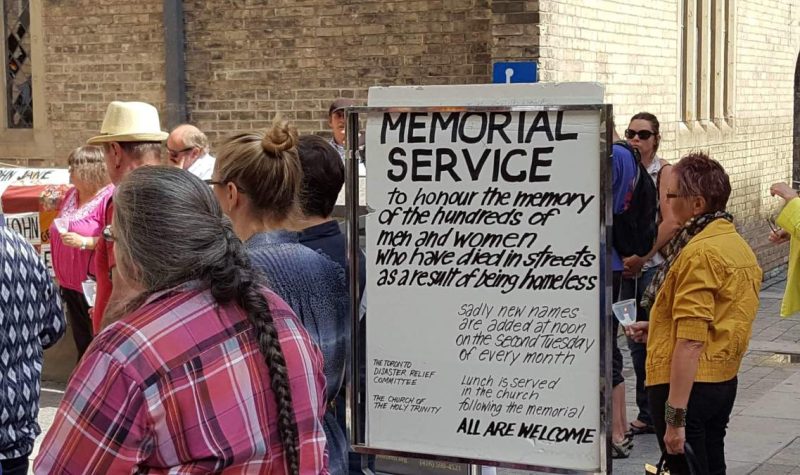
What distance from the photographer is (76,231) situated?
24.3 ft

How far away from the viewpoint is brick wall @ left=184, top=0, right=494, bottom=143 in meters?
10.2

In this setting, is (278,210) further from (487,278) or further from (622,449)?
(622,449)

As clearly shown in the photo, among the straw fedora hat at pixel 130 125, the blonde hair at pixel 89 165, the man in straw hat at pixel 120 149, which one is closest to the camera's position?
the man in straw hat at pixel 120 149

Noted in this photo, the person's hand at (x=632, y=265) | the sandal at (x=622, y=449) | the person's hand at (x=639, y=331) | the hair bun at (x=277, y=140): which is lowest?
the sandal at (x=622, y=449)

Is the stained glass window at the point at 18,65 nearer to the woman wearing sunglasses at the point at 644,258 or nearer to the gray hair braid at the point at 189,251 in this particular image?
the woman wearing sunglasses at the point at 644,258

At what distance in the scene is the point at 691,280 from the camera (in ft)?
15.4

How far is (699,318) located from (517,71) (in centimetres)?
512

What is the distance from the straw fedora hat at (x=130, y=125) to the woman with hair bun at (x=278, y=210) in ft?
8.03

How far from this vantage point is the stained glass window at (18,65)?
1234cm

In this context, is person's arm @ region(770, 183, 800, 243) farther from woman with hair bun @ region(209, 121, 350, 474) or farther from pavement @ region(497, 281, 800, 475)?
woman with hair bun @ region(209, 121, 350, 474)

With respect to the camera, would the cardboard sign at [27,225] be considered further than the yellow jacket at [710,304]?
Yes

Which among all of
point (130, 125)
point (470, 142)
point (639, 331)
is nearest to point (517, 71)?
point (130, 125)

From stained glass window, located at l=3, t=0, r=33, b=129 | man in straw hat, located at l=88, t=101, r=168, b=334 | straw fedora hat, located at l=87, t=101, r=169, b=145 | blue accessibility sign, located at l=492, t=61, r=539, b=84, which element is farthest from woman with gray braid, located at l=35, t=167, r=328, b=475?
stained glass window, located at l=3, t=0, r=33, b=129

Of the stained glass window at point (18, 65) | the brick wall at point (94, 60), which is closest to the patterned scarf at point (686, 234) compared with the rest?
the brick wall at point (94, 60)
